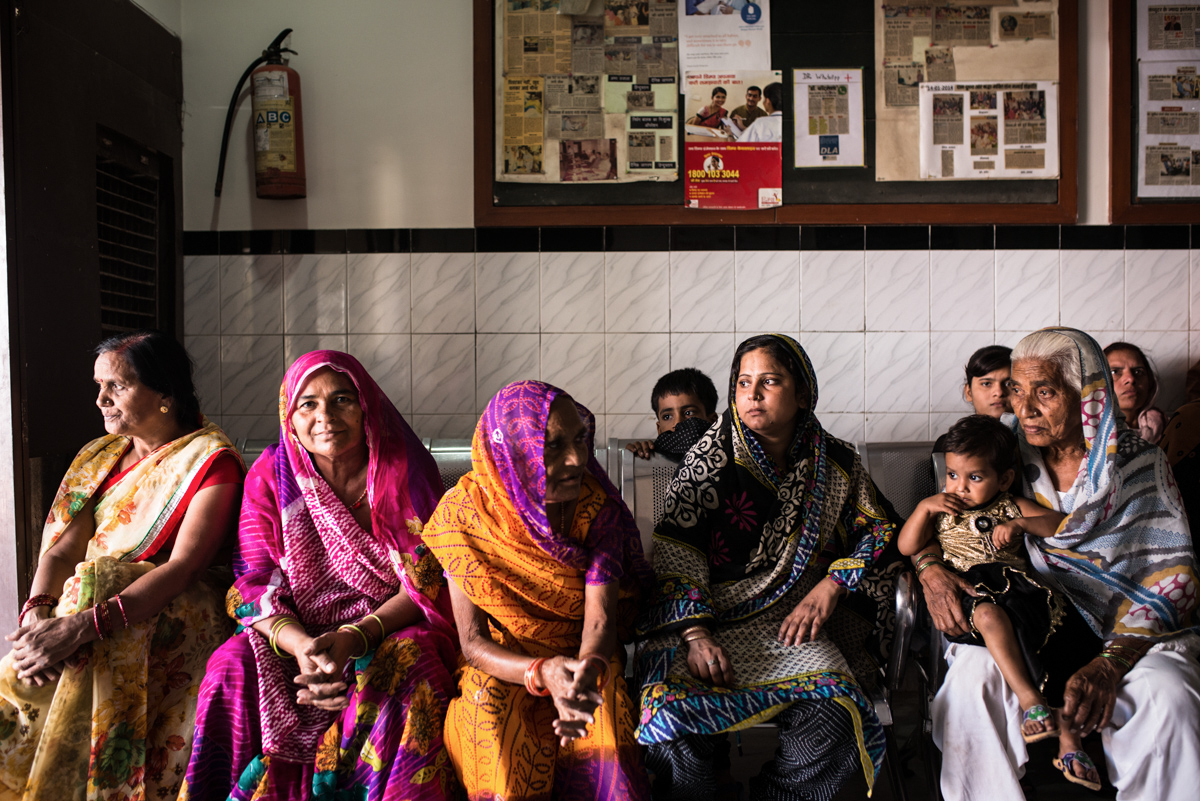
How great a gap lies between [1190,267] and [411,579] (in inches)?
137

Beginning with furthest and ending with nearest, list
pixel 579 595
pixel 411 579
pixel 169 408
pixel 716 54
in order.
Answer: pixel 716 54 < pixel 169 408 < pixel 411 579 < pixel 579 595

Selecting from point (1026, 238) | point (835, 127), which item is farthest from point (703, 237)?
point (1026, 238)

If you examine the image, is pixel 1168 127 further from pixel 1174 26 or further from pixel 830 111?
pixel 830 111

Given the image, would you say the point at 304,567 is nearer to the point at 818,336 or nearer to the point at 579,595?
the point at 579,595

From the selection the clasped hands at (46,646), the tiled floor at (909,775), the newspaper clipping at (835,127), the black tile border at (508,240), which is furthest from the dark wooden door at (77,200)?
the newspaper clipping at (835,127)

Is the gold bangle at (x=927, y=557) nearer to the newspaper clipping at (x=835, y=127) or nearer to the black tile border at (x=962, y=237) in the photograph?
the black tile border at (x=962, y=237)

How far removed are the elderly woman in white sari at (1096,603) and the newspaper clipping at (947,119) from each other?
1.37m

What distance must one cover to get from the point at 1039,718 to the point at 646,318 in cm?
210

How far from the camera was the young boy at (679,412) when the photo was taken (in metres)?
2.78

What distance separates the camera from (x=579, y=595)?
1.99 meters

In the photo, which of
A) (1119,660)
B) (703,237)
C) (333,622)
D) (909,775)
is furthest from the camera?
(703,237)

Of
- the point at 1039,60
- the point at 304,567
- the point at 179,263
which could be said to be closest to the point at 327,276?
the point at 179,263

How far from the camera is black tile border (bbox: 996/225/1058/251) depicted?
342 cm

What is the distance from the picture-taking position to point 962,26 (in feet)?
11.1
